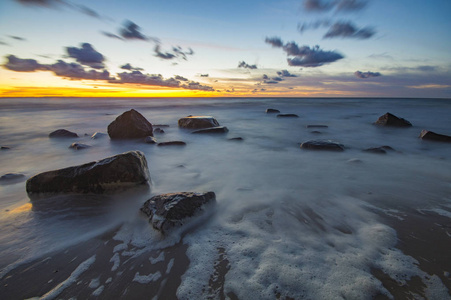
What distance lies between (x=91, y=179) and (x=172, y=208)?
1.39 m

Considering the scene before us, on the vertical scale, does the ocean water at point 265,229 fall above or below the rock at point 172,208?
below

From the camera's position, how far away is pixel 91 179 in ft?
9.18

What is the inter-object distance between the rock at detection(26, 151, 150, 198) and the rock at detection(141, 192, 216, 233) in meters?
0.73

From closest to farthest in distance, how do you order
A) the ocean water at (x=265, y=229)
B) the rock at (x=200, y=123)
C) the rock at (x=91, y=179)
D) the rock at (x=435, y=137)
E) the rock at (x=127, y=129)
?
1. the ocean water at (x=265, y=229)
2. the rock at (x=91, y=179)
3. the rock at (x=435, y=137)
4. the rock at (x=127, y=129)
5. the rock at (x=200, y=123)

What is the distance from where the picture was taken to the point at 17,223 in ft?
7.30

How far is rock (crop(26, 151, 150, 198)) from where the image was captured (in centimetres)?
277

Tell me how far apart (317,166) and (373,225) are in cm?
203

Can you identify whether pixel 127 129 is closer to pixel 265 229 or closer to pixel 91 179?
pixel 91 179

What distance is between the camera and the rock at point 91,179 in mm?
2773

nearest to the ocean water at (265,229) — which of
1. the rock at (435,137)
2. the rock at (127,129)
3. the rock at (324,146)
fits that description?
the rock at (324,146)

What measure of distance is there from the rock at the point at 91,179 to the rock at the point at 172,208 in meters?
0.73

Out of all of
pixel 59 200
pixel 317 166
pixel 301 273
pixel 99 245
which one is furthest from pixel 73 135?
pixel 301 273

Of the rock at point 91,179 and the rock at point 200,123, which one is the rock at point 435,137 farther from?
the rock at point 91,179

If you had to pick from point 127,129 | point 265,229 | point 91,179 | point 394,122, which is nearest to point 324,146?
point 265,229
